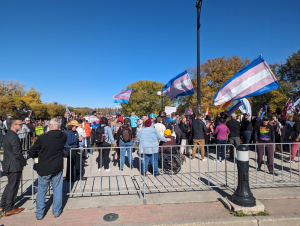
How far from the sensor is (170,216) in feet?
12.2

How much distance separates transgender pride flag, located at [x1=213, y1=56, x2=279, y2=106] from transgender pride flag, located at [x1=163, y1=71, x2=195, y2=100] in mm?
2185

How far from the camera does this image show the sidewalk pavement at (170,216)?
3521mm

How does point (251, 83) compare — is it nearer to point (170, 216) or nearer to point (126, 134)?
point (126, 134)

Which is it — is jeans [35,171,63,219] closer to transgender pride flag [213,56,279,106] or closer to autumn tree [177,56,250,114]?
transgender pride flag [213,56,279,106]

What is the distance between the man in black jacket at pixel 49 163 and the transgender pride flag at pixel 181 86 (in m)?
6.24

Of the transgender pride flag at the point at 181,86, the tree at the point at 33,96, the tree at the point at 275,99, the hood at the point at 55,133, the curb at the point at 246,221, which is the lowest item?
the curb at the point at 246,221

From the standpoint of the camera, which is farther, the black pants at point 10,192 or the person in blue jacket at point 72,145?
the person in blue jacket at point 72,145

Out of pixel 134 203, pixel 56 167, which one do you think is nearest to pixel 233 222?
pixel 134 203

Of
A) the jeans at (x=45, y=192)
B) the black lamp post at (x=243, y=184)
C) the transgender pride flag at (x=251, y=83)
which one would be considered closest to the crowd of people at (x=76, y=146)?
the jeans at (x=45, y=192)

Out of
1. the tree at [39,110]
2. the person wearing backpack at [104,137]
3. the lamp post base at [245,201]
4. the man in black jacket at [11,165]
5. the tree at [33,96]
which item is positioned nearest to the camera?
the man in black jacket at [11,165]

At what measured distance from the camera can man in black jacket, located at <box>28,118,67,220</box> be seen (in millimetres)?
3518

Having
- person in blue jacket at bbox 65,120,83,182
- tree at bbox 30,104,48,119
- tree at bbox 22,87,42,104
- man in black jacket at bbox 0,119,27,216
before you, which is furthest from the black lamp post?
tree at bbox 22,87,42,104

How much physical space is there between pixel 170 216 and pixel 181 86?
646 centimetres

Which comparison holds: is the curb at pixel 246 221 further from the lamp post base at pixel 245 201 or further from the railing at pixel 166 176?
the railing at pixel 166 176
